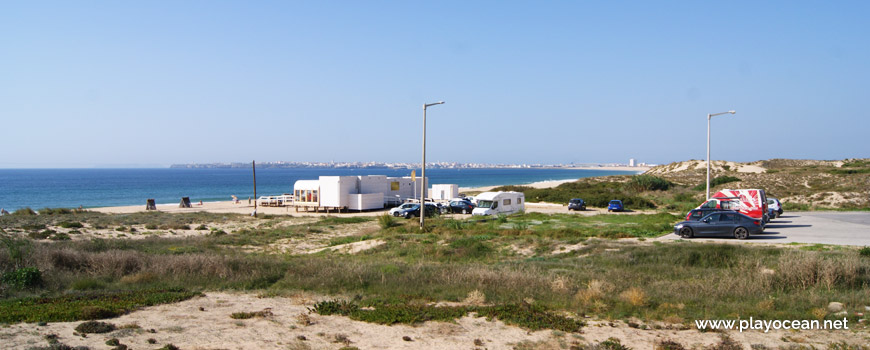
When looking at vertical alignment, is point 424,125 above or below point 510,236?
above

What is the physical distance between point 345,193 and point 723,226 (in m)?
30.9

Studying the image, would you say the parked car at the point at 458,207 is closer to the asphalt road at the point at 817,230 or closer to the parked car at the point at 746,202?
the parked car at the point at 746,202

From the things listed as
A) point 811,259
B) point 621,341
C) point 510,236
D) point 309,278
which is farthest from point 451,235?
point 621,341

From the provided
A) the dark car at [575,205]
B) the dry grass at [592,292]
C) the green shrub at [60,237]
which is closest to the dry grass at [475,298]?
the dry grass at [592,292]

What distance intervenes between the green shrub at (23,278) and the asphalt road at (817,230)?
2290 cm

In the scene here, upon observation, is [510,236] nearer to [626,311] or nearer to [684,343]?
[626,311]

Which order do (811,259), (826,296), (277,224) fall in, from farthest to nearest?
(277,224)
(811,259)
(826,296)

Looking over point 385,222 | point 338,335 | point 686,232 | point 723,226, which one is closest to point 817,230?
point 723,226

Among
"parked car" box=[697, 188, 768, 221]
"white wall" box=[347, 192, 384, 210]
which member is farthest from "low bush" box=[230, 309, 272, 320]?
"white wall" box=[347, 192, 384, 210]

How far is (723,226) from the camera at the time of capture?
24219 millimetres

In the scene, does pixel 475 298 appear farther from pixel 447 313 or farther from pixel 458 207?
pixel 458 207

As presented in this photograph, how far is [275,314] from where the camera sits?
1027cm

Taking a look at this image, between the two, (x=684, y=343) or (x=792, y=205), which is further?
(x=792, y=205)

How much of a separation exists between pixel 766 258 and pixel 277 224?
29062 millimetres
